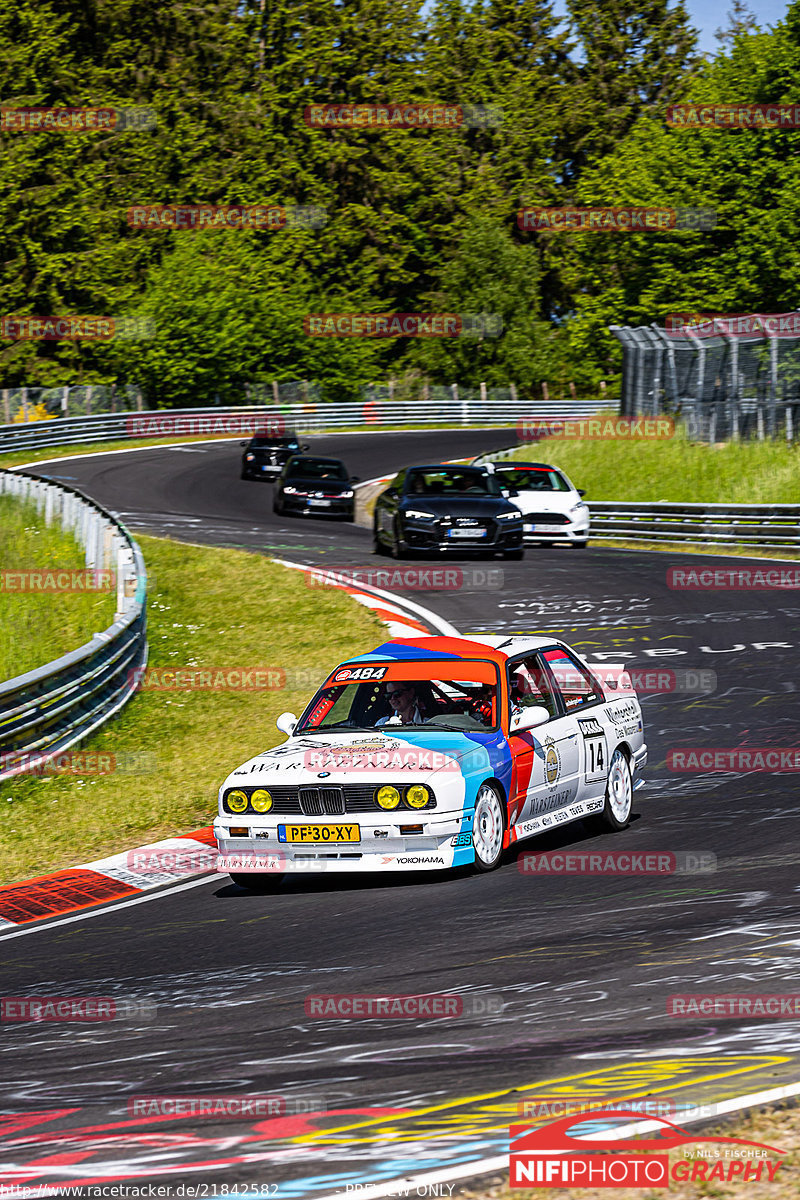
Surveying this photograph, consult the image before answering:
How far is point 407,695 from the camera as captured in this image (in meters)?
10.7

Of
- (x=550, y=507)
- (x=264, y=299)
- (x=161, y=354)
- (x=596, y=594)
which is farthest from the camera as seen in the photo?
(x=264, y=299)

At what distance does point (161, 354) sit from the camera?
210 feet

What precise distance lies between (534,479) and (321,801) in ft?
66.6

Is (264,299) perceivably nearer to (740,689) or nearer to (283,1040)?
(740,689)

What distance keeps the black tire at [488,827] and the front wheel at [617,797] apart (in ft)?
4.03

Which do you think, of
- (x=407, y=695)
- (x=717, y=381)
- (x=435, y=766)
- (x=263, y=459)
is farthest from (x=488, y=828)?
(x=263, y=459)

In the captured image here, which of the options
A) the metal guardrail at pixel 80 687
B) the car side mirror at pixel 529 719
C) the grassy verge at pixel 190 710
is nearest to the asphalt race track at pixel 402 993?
the car side mirror at pixel 529 719

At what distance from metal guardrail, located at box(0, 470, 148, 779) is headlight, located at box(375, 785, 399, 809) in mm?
4158

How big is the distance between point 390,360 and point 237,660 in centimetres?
7158

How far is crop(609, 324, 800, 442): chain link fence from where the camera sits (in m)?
35.2

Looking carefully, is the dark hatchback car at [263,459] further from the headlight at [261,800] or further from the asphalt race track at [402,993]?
the headlight at [261,800]

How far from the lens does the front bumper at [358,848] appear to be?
934cm

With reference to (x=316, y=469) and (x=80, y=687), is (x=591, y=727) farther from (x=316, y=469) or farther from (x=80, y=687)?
(x=316, y=469)

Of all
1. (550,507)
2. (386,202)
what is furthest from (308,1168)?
(386,202)
